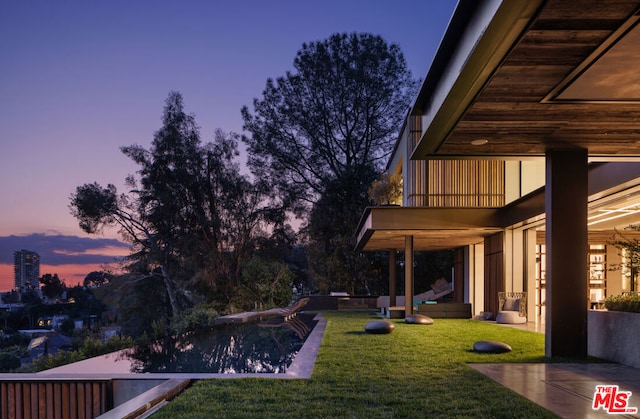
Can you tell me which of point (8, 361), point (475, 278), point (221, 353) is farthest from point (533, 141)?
point (475, 278)

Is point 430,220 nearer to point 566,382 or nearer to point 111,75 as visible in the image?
point 566,382

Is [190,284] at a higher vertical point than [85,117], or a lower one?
lower

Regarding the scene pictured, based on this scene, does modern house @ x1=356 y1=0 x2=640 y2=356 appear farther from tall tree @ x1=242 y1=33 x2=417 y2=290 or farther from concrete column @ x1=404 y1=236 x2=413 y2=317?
tall tree @ x1=242 y1=33 x2=417 y2=290

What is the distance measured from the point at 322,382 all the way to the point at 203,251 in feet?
70.7

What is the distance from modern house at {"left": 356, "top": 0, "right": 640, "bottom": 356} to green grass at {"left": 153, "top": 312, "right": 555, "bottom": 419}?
1889 millimetres

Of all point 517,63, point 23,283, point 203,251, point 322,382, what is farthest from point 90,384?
point 203,251

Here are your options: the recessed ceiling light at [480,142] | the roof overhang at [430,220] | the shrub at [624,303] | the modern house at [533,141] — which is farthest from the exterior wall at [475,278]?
the recessed ceiling light at [480,142]

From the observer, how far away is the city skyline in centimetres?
1669

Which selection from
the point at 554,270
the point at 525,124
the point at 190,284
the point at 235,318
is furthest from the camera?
the point at 190,284

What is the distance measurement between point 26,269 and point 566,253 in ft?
72.7

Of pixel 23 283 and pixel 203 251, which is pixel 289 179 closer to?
pixel 203 251

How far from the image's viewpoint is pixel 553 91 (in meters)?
5.09

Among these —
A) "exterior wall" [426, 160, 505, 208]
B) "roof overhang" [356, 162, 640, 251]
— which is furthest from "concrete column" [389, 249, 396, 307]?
"exterior wall" [426, 160, 505, 208]

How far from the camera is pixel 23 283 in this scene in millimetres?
21797
